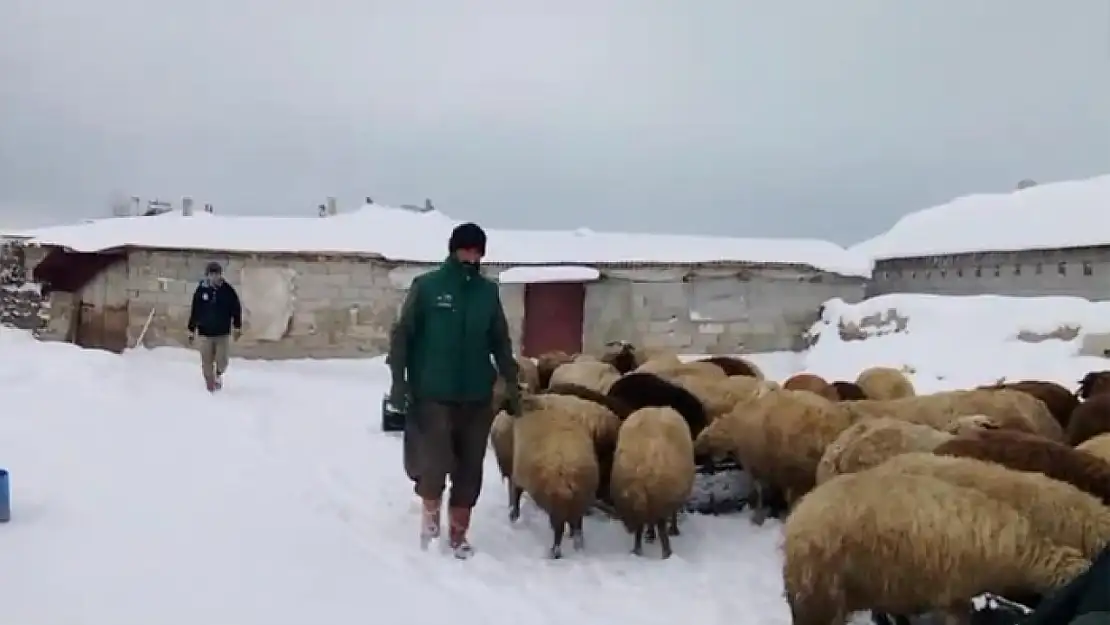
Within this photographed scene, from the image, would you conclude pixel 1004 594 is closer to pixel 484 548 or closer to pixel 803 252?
pixel 484 548

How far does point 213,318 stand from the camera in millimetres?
12711

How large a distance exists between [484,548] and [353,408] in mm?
6377

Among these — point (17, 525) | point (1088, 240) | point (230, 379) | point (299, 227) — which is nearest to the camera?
point (17, 525)

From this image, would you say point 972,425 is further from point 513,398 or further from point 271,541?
point 271,541

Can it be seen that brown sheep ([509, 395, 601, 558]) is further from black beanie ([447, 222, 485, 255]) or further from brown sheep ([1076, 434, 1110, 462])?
brown sheep ([1076, 434, 1110, 462])

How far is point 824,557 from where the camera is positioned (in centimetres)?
418

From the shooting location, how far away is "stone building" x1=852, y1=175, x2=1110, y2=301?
1783cm

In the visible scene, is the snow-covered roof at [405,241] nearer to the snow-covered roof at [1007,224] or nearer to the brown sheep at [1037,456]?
the snow-covered roof at [1007,224]

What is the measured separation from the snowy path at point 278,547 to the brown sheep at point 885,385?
3.61 metres

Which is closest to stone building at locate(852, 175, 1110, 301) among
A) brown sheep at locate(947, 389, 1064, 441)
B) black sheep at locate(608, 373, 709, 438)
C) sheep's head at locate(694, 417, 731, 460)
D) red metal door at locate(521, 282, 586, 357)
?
red metal door at locate(521, 282, 586, 357)

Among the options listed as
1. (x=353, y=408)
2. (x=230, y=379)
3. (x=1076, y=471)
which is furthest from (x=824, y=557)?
(x=230, y=379)

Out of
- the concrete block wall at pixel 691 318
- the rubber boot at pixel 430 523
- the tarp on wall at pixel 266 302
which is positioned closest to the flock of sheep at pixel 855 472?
the rubber boot at pixel 430 523

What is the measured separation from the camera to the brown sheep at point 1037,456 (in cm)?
463

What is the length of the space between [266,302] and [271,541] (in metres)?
13.2
